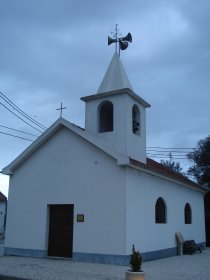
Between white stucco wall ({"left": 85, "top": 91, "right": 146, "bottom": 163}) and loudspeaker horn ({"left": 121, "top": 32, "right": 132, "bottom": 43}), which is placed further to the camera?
loudspeaker horn ({"left": 121, "top": 32, "right": 132, "bottom": 43})

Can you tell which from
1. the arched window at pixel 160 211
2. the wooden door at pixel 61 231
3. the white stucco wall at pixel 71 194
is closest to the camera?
the white stucco wall at pixel 71 194

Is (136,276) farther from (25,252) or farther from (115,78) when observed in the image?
(115,78)

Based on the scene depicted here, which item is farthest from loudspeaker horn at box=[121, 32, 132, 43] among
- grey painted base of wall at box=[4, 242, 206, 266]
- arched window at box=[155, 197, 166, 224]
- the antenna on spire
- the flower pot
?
the flower pot

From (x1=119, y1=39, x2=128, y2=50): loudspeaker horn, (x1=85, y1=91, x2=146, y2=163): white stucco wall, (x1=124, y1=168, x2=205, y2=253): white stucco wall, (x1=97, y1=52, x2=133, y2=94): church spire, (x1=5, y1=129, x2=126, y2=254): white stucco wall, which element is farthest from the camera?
(x1=119, y1=39, x2=128, y2=50): loudspeaker horn

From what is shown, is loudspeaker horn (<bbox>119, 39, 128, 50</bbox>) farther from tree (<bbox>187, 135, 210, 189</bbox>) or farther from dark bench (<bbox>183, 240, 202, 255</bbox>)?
tree (<bbox>187, 135, 210, 189</bbox>)

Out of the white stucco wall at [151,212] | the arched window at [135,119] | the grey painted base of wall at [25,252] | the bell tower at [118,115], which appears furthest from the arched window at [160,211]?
the grey painted base of wall at [25,252]

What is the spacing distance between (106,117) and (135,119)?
143 cm

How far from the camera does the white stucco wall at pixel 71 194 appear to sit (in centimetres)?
1402

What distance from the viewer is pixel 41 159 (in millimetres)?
16734

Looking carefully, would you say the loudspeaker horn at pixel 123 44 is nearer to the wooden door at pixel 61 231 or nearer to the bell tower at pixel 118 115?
the bell tower at pixel 118 115

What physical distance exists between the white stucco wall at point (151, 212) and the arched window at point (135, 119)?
245 cm

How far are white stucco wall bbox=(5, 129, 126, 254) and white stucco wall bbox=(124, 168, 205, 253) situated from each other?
1.96 feet

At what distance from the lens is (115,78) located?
59.6ft

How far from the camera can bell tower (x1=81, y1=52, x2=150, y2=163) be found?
16094mm
